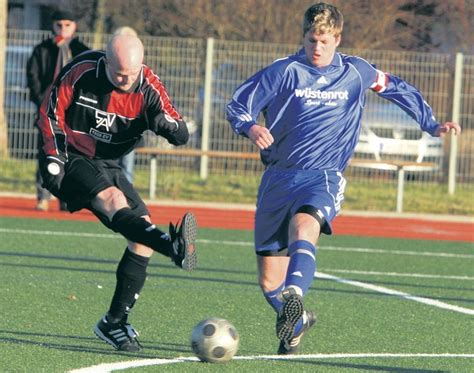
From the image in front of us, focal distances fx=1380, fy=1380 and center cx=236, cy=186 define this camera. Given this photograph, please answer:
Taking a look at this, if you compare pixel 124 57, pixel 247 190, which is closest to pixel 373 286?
pixel 124 57

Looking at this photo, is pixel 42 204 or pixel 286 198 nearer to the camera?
pixel 286 198

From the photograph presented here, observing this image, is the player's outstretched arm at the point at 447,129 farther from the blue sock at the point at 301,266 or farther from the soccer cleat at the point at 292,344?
the soccer cleat at the point at 292,344

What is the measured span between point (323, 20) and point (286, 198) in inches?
40.6

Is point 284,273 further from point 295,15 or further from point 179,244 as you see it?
point 295,15

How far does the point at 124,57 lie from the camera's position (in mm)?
7500

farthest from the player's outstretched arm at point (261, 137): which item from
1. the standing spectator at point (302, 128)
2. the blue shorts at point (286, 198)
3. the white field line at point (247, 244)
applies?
the white field line at point (247, 244)

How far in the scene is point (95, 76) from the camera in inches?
308

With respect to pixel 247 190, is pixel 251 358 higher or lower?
lower

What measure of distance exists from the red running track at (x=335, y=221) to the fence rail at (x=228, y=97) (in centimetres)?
213

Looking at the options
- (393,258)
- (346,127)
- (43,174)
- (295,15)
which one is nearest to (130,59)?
(43,174)

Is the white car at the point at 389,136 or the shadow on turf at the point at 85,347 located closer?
the shadow on turf at the point at 85,347

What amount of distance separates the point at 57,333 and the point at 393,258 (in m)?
6.50

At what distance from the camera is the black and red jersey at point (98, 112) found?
780 centimetres

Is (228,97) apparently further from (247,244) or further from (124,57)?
(124,57)
